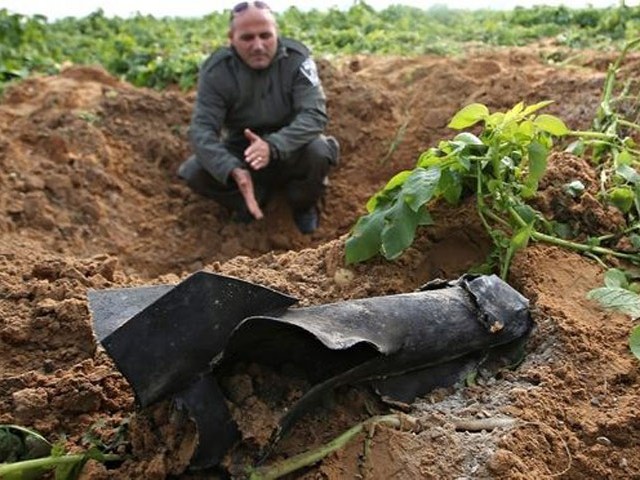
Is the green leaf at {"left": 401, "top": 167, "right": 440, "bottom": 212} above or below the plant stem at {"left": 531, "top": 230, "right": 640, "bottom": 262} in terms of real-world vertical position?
above

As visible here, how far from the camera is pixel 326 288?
2873 mm

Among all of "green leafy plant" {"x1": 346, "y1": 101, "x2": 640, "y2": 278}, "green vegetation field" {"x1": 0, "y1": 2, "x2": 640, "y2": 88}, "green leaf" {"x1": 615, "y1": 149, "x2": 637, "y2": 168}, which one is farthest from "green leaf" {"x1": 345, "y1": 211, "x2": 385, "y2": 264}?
"green vegetation field" {"x1": 0, "y1": 2, "x2": 640, "y2": 88}

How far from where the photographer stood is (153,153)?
6031 mm

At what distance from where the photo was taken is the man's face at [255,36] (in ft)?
16.1

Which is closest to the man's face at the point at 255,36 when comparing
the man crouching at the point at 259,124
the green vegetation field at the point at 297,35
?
the man crouching at the point at 259,124

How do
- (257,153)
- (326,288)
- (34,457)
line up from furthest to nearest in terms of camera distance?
(257,153)
(326,288)
(34,457)

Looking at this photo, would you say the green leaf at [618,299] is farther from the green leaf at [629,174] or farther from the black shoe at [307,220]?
the black shoe at [307,220]

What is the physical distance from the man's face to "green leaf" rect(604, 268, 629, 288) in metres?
2.81

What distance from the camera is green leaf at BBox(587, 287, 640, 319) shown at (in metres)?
2.60

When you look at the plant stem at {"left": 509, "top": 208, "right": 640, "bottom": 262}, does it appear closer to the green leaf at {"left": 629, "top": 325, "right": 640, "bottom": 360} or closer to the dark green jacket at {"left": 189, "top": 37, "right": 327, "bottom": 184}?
the green leaf at {"left": 629, "top": 325, "right": 640, "bottom": 360}

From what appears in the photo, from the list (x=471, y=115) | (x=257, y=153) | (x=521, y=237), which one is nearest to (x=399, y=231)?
(x=521, y=237)

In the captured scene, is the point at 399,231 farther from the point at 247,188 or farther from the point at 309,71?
the point at 309,71

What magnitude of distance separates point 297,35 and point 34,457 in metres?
7.05

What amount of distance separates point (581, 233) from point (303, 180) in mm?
2491
